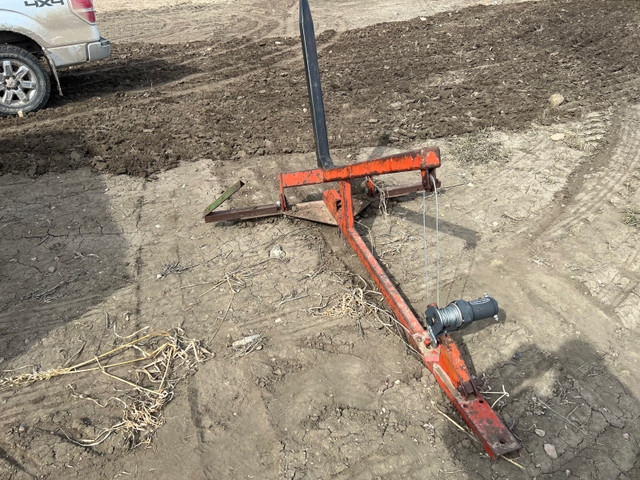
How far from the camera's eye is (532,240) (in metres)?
4.74

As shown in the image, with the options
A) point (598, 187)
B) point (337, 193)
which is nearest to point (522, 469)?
point (337, 193)

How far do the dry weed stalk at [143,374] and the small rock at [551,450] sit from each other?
237cm

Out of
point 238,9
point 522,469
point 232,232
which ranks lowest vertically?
point 522,469

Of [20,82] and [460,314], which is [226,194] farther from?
[20,82]

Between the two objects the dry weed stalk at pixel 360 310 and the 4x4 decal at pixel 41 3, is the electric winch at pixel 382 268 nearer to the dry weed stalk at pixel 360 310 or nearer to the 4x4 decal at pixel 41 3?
the dry weed stalk at pixel 360 310

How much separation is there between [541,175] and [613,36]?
564 cm

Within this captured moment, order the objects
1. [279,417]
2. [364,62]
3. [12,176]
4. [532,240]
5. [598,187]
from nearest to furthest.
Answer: [279,417]
[532,240]
[598,187]
[12,176]
[364,62]

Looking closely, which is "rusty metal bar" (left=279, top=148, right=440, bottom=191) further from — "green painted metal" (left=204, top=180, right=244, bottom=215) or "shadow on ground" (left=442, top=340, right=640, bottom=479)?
"shadow on ground" (left=442, top=340, right=640, bottom=479)

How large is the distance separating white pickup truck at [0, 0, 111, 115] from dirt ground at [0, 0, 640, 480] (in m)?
0.47

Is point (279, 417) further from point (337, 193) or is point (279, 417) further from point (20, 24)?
point (20, 24)

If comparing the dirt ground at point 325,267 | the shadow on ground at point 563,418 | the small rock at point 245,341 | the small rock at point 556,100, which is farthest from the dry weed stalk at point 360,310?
the small rock at point 556,100

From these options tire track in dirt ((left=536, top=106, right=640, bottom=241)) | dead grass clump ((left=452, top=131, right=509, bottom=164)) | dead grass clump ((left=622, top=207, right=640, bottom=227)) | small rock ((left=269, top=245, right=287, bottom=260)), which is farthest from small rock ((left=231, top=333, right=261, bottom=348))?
dead grass clump ((left=622, top=207, right=640, bottom=227))

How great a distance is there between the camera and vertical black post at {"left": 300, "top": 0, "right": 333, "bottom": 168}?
14.9ft

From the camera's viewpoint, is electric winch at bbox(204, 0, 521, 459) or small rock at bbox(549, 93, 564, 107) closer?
electric winch at bbox(204, 0, 521, 459)
